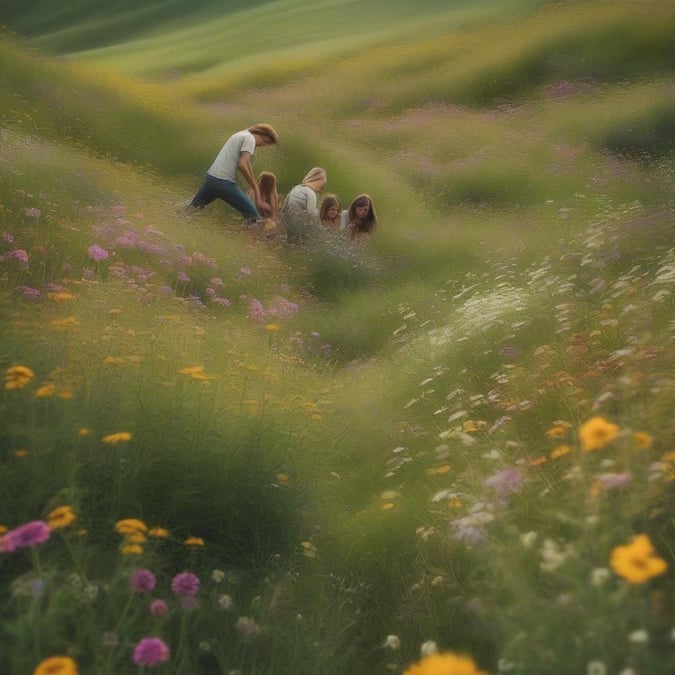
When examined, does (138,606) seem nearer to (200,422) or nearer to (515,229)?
(200,422)

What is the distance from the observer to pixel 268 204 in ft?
38.7

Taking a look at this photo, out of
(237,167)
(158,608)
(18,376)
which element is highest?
(18,376)

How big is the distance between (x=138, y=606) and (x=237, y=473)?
1175mm

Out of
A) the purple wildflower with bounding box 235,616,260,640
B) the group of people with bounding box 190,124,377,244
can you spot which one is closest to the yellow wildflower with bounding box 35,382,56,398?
the purple wildflower with bounding box 235,616,260,640

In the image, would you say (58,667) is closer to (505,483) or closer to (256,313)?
(505,483)

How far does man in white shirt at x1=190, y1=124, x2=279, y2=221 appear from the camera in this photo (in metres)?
10.6

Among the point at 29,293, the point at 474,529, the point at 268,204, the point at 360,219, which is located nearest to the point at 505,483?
the point at 474,529

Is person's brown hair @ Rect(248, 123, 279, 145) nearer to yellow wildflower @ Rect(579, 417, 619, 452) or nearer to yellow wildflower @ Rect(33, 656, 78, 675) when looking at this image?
yellow wildflower @ Rect(579, 417, 619, 452)

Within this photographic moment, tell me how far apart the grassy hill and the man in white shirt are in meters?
0.40

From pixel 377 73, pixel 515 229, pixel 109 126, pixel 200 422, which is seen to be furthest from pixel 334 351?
pixel 377 73

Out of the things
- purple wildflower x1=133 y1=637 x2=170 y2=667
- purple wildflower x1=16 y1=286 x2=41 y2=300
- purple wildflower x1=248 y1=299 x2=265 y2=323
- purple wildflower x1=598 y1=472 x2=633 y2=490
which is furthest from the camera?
→ purple wildflower x1=248 y1=299 x2=265 y2=323

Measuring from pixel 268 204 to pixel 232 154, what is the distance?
49.9 inches

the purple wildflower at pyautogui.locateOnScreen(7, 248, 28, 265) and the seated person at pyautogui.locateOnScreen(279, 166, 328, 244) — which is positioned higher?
the purple wildflower at pyautogui.locateOnScreen(7, 248, 28, 265)

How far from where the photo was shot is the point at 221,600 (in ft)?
8.99
